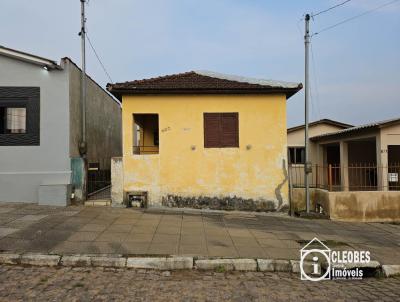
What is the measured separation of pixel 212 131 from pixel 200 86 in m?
1.56

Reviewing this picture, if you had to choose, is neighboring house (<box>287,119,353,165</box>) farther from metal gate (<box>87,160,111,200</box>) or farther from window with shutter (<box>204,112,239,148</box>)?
metal gate (<box>87,160,111,200</box>)

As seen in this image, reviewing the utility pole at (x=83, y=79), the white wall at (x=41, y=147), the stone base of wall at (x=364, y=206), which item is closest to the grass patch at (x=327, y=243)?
the stone base of wall at (x=364, y=206)

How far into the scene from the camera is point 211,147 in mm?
12258

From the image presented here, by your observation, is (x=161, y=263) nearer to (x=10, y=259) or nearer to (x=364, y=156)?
(x=10, y=259)

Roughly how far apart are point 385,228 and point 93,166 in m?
10.0

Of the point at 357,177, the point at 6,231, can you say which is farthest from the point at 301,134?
the point at 6,231

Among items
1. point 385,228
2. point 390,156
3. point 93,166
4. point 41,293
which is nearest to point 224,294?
point 41,293

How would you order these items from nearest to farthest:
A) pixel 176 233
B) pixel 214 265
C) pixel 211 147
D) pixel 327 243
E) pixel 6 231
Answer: pixel 214 265, pixel 6 231, pixel 327 243, pixel 176 233, pixel 211 147

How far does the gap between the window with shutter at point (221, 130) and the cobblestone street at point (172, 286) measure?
20.6ft

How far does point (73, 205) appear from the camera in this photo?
39.0 ft

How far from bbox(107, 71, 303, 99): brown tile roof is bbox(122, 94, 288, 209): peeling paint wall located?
10.1 inches

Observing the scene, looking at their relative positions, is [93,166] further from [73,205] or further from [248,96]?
[248,96]

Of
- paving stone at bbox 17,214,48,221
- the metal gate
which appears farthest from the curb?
the metal gate

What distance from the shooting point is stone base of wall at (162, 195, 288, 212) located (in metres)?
12.1
